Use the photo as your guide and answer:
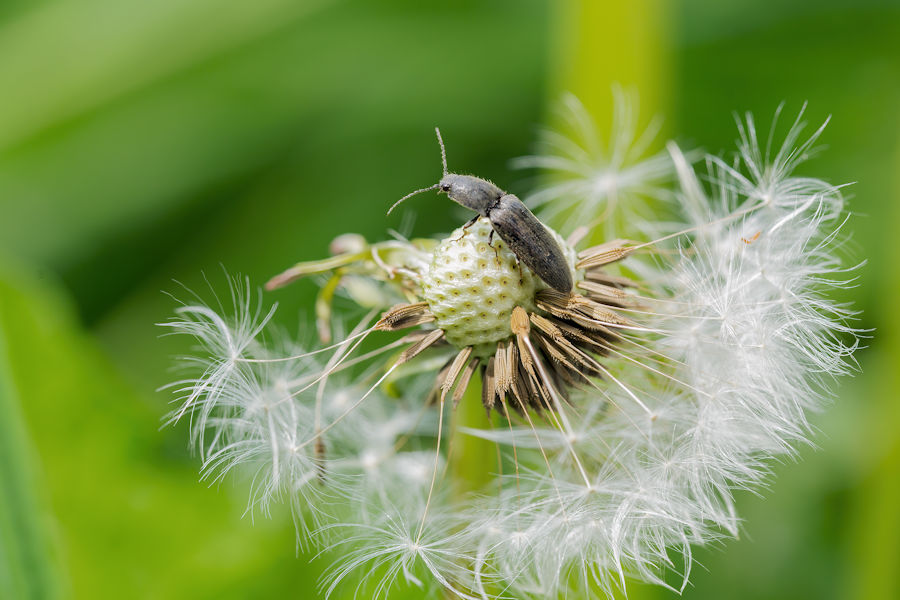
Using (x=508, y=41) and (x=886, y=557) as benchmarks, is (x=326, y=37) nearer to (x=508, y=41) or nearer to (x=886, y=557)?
(x=508, y=41)

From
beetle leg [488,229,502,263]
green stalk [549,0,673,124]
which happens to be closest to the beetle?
beetle leg [488,229,502,263]

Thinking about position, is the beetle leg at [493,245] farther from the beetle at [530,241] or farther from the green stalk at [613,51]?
the green stalk at [613,51]

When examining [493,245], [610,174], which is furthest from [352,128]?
[493,245]

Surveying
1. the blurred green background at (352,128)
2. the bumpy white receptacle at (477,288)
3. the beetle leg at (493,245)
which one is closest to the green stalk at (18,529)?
the blurred green background at (352,128)

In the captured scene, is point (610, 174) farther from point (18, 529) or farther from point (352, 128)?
point (352, 128)

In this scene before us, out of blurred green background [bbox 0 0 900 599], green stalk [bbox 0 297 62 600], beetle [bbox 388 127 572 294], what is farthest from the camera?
blurred green background [bbox 0 0 900 599]

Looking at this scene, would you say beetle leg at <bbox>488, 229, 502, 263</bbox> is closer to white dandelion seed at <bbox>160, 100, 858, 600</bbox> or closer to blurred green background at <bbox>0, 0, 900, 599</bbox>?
white dandelion seed at <bbox>160, 100, 858, 600</bbox>

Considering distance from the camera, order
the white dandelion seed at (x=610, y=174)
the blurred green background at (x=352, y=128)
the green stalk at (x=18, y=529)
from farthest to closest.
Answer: the blurred green background at (x=352, y=128), the white dandelion seed at (x=610, y=174), the green stalk at (x=18, y=529)
